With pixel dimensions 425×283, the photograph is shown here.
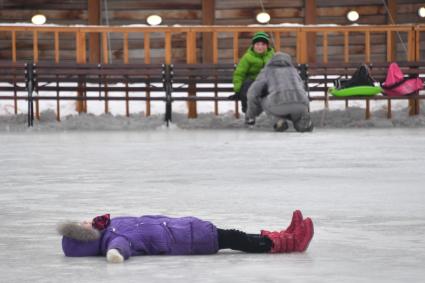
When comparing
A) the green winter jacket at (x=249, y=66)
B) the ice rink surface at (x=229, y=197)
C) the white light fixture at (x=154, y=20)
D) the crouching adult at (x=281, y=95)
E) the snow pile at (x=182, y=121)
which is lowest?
the ice rink surface at (x=229, y=197)

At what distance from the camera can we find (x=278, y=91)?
17.7m

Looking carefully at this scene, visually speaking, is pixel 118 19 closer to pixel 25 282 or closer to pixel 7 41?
pixel 7 41

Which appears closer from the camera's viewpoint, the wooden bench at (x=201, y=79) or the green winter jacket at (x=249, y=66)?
the green winter jacket at (x=249, y=66)

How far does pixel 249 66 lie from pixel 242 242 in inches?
520

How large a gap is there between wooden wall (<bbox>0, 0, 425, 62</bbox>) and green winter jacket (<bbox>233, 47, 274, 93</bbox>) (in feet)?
15.5

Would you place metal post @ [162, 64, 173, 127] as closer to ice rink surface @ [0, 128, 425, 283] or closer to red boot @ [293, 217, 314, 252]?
ice rink surface @ [0, 128, 425, 283]

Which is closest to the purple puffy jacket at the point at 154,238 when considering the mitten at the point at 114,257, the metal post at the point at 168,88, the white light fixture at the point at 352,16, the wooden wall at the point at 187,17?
the mitten at the point at 114,257

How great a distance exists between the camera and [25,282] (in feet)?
16.6

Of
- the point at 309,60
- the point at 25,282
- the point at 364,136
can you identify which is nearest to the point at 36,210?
the point at 25,282

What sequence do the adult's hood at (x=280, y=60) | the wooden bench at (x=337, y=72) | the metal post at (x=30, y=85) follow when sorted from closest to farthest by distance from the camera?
the adult's hood at (x=280, y=60) < the metal post at (x=30, y=85) < the wooden bench at (x=337, y=72)

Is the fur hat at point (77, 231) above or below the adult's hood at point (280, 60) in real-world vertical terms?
below

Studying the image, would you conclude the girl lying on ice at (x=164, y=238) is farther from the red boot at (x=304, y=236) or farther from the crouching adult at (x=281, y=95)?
the crouching adult at (x=281, y=95)

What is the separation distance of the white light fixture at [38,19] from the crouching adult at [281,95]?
6613 mm

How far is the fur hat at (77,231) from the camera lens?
18.5 ft
